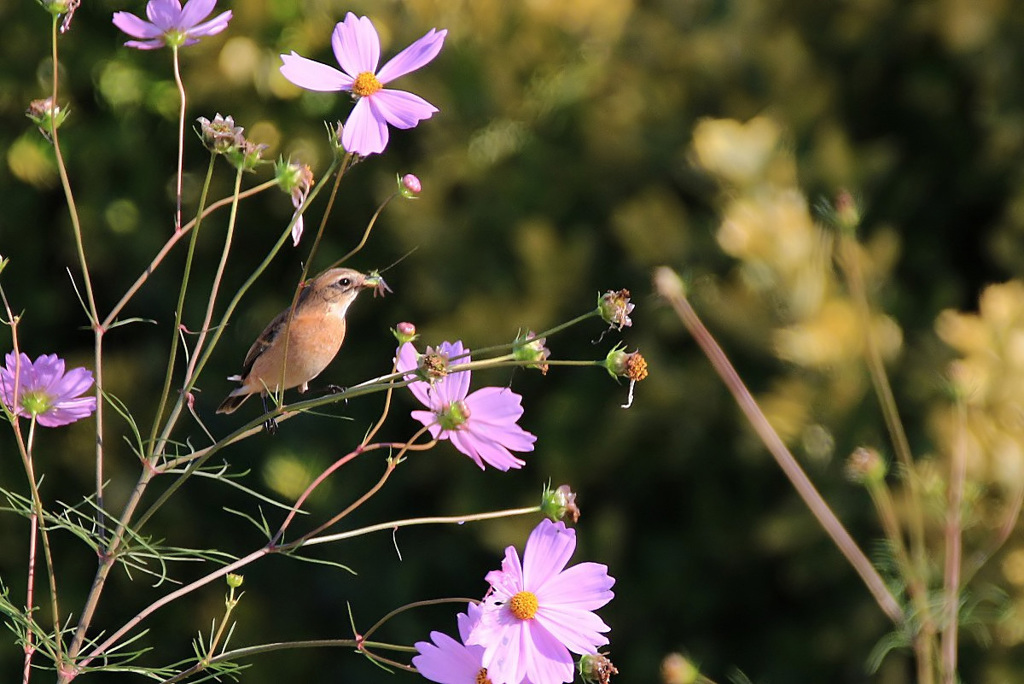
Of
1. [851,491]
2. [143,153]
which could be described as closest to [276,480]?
[143,153]

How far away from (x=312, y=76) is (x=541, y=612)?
1.11ft

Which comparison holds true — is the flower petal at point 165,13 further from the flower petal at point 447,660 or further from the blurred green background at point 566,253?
the blurred green background at point 566,253

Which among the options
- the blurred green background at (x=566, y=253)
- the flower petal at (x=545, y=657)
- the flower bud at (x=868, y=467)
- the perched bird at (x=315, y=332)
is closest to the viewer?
the flower petal at (x=545, y=657)

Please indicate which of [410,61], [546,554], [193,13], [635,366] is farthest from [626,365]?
[193,13]

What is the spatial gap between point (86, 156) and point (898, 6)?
1.68m

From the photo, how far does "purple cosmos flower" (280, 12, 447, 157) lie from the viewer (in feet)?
2.25

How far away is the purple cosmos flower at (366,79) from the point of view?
69 centimetres

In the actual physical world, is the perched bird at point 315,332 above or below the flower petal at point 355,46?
below

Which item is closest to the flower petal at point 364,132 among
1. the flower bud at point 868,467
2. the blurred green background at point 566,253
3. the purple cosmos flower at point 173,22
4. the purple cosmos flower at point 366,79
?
the purple cosmos flower at point 366,79

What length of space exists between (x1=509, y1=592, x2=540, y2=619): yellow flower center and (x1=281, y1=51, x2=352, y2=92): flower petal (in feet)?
1.03

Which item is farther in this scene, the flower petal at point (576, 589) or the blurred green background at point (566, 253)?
the blurred green background at point (566, 253)

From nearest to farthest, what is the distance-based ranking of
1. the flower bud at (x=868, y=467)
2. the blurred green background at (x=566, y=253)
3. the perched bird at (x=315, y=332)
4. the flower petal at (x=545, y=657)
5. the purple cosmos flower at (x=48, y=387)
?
the flower petal at (x=545, y=657)
the purple cosmos flower at (x=48, y=387)
the perched bird at (x=315, y=332)
the flower bud at (x=868, y=467)
the blurred green background at (x=566, y=253)

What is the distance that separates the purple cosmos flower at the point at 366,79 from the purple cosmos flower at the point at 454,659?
10.7 inches

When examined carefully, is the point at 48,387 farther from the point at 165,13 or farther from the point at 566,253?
the point at 566,253
